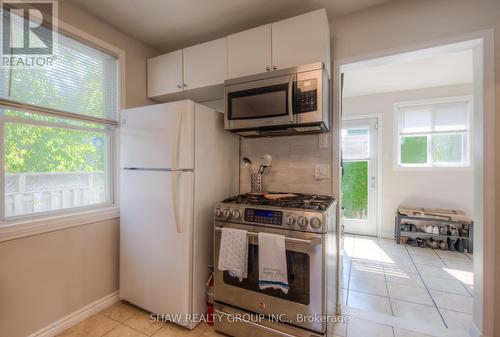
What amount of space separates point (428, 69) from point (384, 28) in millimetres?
1774

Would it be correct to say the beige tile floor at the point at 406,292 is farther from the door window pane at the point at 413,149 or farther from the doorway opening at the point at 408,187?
the door window pane at the point at 413,149

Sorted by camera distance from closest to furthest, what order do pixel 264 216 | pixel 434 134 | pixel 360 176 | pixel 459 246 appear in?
pixel 264 216
pixel 459 246
pixel 434 134
pixel 360 176

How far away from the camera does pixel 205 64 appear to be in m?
2.06

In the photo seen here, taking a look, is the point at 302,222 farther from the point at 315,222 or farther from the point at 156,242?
the point at 156,242

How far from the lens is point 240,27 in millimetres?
2064

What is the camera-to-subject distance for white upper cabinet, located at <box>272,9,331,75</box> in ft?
5.30

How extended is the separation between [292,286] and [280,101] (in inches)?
50.5

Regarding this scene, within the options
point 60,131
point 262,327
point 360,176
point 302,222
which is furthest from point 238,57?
point 360,176

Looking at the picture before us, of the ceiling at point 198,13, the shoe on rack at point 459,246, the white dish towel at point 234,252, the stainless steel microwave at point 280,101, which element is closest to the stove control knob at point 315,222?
the white dish towel at point 234,252

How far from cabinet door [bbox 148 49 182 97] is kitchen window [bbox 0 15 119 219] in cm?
35

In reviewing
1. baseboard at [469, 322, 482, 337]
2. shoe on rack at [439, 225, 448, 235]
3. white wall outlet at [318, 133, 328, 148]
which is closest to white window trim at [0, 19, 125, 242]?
white wall outlet at [318, 133, 328, 148]

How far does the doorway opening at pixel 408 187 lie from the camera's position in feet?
6.68

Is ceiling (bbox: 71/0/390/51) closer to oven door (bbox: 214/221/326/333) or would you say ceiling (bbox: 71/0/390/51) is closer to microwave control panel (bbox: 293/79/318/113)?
microwave control panel (bbox: 293/79/318/113)

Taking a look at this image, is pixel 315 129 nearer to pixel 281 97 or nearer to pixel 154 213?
pixel 281 97
